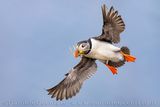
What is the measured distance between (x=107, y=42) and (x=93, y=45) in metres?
0.52

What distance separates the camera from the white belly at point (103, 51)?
1480 cm

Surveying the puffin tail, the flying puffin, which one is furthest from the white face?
the puffin tail

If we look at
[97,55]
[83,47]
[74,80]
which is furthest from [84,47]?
[74,80]

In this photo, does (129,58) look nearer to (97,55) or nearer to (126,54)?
(126,54)

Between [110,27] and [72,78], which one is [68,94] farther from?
[110,27]

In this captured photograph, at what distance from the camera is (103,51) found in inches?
583

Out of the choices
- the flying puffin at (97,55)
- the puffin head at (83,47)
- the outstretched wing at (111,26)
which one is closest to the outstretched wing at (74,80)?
the flying puffin at (97,55)

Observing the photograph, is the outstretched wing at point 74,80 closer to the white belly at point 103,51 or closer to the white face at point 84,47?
the white belly at point 103,51

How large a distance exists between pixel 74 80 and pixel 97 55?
4.31 ft

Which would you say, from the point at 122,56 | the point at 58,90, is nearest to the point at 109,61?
the point at 122,56

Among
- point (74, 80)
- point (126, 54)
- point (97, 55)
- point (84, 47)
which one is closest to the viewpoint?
point (84, 47)

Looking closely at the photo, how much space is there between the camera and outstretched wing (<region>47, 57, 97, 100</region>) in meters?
15.6

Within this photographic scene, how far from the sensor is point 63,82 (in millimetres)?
15898

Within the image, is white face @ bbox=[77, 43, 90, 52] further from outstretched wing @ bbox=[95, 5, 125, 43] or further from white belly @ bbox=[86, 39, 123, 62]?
outstretched wing @ bbox=[95, 5, 125, 43]
